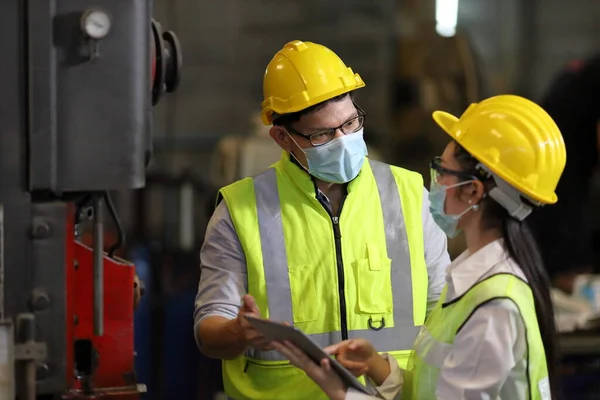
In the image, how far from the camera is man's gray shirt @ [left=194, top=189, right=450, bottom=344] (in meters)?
2.71

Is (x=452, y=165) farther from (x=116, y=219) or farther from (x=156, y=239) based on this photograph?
(x=156, y=239)

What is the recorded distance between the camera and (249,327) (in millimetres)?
2484

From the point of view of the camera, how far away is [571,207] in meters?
5.84

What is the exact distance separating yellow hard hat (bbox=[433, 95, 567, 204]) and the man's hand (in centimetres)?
63

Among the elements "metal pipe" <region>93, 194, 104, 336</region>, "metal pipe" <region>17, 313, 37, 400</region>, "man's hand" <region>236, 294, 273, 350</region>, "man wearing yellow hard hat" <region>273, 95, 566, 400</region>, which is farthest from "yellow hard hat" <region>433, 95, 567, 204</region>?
"metal pipe" <region>17, 313, 37, 400</region>

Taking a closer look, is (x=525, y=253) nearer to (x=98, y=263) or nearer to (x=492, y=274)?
(x=492, y=274)

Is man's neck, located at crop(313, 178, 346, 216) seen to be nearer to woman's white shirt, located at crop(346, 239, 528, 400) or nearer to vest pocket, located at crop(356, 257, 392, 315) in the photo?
vest pocket, located at crop(356, 257, 392, 315)

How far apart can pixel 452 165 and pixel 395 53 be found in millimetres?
4538

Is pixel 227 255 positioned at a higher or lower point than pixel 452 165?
lower

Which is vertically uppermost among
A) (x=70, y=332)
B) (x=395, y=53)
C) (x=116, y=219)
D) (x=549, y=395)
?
(x=395, y=53)

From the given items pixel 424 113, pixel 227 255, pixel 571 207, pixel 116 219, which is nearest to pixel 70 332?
pixel 116 219

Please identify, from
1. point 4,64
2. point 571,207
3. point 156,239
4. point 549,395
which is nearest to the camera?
point 4,64

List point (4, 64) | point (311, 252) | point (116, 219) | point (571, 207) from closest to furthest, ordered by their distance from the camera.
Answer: point (4, 64) < point (116, 219) < point (311, 252) < point (571, 207)

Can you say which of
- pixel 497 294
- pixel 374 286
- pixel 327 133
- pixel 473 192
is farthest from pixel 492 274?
pixel 327 133
